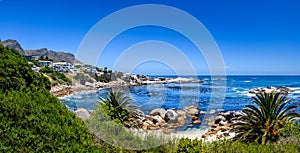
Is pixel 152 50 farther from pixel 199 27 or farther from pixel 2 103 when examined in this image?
pixel 2 103

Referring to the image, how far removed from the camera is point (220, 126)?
72.5 feet

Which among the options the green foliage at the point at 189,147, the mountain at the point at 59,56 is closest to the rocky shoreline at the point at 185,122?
the green foliage at the point at 189,147

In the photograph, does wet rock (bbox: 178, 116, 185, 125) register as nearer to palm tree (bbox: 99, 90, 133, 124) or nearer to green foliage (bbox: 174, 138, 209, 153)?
palm tree (bbox: 99, 90, 133, 124)

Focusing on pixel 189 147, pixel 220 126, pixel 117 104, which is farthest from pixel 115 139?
pixel 220 126

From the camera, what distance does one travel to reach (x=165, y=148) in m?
8.31

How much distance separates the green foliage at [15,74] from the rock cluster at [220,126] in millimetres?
14439

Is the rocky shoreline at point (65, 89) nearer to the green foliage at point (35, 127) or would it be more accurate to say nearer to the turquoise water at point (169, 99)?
the turquoise water at point (169, 99)

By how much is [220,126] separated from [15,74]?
19514 mm

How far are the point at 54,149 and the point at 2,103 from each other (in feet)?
3.10

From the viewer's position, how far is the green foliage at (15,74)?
4.33 metres

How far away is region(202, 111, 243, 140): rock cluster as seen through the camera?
60.1 ft

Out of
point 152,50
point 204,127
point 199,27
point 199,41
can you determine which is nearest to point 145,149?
point 199,41

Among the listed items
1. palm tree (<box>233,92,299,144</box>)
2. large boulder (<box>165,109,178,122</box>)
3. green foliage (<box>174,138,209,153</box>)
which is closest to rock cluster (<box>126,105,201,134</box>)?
large boulder (<box>165,109,178,122</box>)

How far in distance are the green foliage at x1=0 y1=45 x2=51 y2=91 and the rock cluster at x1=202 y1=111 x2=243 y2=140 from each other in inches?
568
